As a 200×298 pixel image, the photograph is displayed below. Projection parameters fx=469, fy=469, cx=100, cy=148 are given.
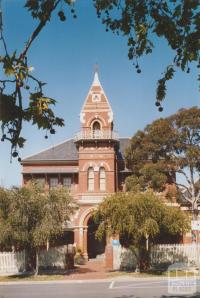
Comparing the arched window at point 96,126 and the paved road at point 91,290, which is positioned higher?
the arched window at point 96,126

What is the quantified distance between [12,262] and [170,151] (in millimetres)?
14436

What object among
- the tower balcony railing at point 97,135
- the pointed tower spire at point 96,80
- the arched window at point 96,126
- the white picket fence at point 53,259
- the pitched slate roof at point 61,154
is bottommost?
the white picket fence at point 53,259

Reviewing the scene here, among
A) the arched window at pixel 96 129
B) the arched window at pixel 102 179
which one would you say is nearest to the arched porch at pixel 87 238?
the arched window at pixel 102 179

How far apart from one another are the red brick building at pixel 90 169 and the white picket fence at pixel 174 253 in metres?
8.48

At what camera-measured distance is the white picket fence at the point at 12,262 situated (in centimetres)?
2838

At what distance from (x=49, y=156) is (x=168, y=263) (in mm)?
16917

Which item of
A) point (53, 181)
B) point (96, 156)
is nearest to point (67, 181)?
point (53, 181)

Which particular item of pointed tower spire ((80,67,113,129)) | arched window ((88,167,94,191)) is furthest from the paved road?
pointed tower spire ((80,67,113,129))

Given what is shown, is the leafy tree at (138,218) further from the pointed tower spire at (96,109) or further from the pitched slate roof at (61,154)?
the pitched slate roof at (61,154)

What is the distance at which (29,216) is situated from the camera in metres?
25.6

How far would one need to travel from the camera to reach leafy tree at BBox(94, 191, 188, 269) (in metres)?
25.5

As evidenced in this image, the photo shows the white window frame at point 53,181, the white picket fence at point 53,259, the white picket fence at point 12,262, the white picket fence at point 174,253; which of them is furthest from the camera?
the white window frame at point 53,181

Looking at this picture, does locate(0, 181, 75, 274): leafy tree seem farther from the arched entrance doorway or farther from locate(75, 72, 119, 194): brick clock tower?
the arched entrance doorway

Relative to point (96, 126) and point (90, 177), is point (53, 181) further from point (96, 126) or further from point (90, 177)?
point (96, 126)
